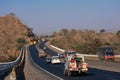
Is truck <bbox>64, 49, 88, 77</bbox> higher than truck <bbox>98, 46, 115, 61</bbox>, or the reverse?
truck <bbox>98, 46, 115, 61</bbox>

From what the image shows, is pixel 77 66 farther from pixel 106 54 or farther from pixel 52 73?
pixel 106 54

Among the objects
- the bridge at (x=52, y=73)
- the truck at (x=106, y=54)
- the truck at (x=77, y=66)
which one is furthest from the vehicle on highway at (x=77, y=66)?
the truck at (x=106, y=54)

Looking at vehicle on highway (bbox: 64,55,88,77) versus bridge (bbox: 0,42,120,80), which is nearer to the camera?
bridge (bbox: 0,42,120,80)

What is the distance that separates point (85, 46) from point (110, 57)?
5689cm

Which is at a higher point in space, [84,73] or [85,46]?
[85,46]

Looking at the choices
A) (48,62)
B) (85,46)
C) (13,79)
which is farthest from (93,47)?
(13,79)

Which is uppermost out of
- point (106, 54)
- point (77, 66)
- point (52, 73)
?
point (106, 54)

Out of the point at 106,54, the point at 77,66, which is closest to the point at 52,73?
the point at 77,66

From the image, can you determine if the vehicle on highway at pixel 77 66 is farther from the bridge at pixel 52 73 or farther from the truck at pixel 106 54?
the truck at pixel 106 54

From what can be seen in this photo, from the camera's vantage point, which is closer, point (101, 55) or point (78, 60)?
point (78, 60)

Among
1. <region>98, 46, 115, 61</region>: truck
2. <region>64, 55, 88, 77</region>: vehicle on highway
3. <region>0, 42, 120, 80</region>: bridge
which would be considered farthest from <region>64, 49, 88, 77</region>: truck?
<region>98, 46, 115, 61</region>: truck

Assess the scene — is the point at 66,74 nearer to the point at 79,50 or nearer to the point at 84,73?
the point at 84,73

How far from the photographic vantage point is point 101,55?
75.6 metres

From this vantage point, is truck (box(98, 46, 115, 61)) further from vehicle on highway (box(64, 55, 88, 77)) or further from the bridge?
vehicle on highway (box(64, 55, 88, 77))
